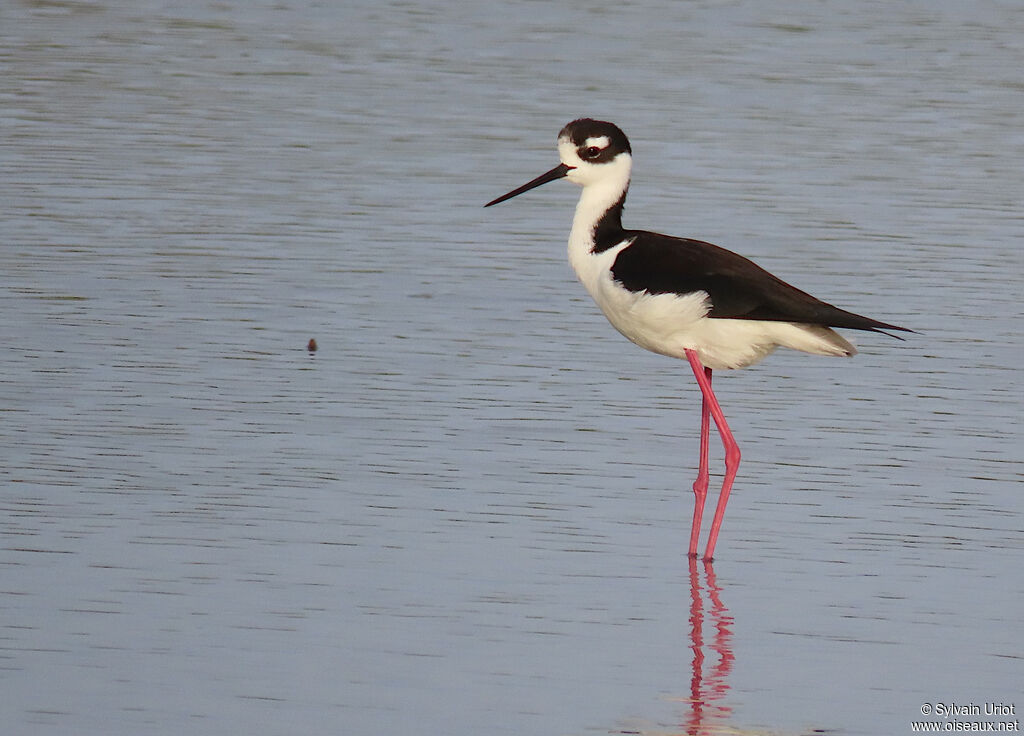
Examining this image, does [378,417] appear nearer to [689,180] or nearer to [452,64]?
[689,180]

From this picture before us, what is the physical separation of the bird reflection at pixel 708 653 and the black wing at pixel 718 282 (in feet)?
3.07

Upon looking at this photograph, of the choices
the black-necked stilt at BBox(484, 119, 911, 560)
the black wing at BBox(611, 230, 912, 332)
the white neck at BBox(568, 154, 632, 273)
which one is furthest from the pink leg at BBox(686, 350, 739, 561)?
the white neck at BBox(568, 154, 632, 273)

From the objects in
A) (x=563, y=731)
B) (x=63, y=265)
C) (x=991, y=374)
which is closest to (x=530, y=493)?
(x=563, y=731)

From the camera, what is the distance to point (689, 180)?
1326 cm

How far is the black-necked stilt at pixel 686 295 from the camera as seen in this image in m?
7.24

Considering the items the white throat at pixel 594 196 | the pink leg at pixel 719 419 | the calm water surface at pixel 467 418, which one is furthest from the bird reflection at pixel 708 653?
the white throat at pixel 594 196

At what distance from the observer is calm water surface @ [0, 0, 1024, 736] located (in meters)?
5.81

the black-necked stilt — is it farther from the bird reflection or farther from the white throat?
the bird reflection

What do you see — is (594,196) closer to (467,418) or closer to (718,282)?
(718,282)

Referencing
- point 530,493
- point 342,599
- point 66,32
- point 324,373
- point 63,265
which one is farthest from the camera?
point 66,32

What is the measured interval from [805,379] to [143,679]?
459 centimetres

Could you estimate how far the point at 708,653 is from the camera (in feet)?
19.9

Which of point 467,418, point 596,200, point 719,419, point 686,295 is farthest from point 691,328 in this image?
point 467,418

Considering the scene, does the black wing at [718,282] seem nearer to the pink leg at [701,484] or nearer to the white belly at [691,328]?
the white belly at [691,328]
